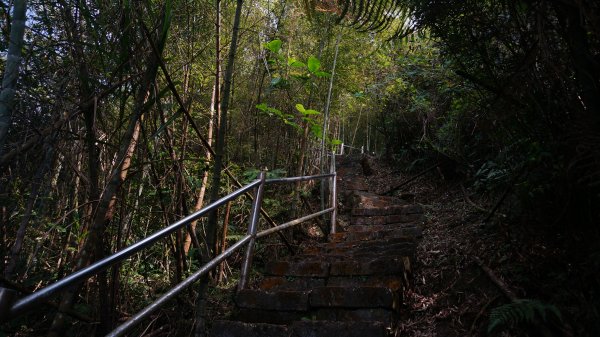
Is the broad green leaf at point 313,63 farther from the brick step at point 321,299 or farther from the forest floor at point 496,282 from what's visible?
the brick step at point 321,299

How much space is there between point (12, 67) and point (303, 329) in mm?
2030

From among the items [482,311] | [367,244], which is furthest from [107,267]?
[367,244]

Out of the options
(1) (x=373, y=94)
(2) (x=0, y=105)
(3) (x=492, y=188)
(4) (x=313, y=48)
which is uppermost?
(4) (x=313, y=48)

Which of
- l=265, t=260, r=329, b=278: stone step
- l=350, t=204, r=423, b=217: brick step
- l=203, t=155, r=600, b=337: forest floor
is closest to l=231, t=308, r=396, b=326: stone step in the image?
l=203, t=155, r=600, b=337: forest floor

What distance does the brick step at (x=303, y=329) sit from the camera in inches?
70.7

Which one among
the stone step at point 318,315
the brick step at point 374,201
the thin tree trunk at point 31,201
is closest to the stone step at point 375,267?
the stone step at point 318,315

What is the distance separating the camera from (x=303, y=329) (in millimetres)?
1938

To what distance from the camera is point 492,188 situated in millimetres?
3053

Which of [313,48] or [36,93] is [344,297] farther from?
[313,48]

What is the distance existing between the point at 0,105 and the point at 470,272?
276cm

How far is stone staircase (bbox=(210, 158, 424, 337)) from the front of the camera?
1.95m

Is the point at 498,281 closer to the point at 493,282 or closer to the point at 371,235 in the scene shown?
the point at 493,282

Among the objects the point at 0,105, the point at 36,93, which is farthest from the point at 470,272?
the point at 36,93

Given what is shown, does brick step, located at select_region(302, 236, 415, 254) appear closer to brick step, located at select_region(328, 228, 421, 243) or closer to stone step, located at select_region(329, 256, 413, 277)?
brick step, located at select_region(328, 228, 421, 243)
